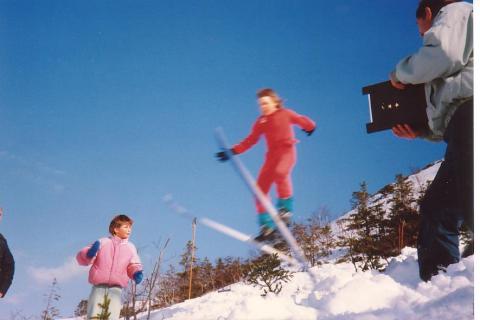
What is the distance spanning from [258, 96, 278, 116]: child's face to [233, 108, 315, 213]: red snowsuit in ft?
0.10

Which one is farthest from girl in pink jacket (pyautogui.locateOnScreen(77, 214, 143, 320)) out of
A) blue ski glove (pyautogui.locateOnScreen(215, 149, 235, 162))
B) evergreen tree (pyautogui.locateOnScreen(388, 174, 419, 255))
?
evergreen tree (pyautogui.locateOnScreen(388, 174, 419, 255))

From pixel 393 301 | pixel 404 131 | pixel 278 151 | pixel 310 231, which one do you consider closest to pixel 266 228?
pixel 278 151

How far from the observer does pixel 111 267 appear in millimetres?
2715

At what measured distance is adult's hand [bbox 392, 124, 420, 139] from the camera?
1.93 m

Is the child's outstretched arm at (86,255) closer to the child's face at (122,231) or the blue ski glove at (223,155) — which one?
the child's face at (122,231)

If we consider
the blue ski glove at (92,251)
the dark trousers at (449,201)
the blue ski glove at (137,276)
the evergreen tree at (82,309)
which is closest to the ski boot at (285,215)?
the dark trousers at (449,201)

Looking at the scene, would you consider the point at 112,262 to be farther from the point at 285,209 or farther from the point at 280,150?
the point at 280,150

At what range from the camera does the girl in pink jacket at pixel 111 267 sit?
104 inches

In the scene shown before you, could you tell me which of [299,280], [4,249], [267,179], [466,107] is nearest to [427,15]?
[466,107]

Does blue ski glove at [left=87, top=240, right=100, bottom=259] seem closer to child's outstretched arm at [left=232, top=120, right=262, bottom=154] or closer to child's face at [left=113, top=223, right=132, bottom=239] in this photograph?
child's face at [left=113, top=223, right=132, bottom=239]

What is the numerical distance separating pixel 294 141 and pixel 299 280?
25.2 feet

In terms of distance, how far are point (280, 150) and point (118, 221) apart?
4.22 ft
